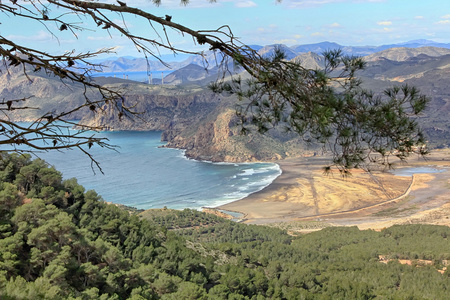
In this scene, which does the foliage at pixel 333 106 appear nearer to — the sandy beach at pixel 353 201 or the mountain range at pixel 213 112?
the sandy beach at pixel 353 201

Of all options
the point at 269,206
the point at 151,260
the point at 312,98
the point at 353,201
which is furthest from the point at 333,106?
the point at 353,201

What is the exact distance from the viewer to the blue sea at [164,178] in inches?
2270

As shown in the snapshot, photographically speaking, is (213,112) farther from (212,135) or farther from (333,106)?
(333,106)

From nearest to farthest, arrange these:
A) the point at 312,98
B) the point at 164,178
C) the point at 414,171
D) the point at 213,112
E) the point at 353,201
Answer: the point at 312,98 → the point at 353,201 → the point at 414,171 → the point at 164,178 → the point at 213,112

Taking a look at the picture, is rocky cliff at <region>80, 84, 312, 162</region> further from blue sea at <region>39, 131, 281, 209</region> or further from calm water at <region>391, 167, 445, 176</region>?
calm water at <region>391, 167, 445, 176</region>

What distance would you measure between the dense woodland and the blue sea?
966 inches

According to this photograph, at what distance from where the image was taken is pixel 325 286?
21.1m

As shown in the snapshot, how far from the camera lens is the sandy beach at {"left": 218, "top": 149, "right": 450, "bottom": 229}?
1849 inches

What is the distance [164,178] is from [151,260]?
4716 centimetres

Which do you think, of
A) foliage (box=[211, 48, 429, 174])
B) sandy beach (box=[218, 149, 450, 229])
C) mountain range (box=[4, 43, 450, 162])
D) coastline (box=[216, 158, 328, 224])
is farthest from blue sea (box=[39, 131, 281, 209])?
foliage (box=[211, 48, 429, 174])

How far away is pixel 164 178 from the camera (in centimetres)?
6881

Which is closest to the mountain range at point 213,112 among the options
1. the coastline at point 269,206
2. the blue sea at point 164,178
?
the blue sea at point 164,178

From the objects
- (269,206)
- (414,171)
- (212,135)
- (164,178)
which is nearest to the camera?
(269,206)

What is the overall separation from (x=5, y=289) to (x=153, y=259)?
36.2ft
